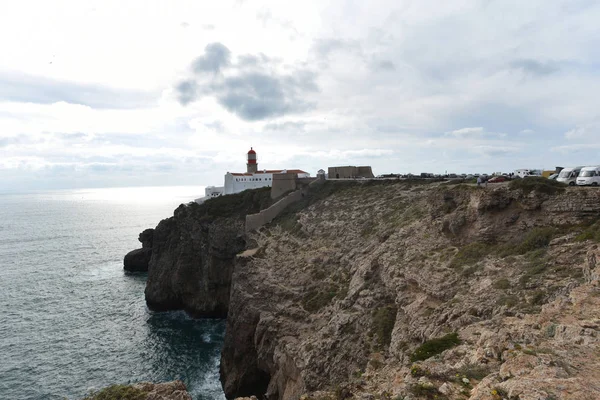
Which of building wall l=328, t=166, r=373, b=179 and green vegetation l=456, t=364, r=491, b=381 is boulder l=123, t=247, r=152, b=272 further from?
green vegetation l=456, t=364, r=491, b=381

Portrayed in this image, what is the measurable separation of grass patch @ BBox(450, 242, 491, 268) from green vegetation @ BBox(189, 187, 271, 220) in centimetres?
3953

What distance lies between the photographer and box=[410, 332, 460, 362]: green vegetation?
14453mm

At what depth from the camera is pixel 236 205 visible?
62.9 metres

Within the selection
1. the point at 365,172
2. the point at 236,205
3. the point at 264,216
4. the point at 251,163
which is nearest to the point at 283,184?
the point at 264,216

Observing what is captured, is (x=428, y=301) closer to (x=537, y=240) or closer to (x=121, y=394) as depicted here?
(x=537, y=240)

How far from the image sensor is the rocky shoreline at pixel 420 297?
1119cm

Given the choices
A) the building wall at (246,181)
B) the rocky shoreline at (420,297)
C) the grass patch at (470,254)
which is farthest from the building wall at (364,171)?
the grass patch at (470,254)

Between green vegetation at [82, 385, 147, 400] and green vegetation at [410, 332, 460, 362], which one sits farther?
green vegetation at [410, 332, 460, 362]

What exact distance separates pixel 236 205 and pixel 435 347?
5125cm

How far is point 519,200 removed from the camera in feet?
76.4

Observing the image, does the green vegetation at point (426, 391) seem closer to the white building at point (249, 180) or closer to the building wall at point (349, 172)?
the building wall at point (349, 172)

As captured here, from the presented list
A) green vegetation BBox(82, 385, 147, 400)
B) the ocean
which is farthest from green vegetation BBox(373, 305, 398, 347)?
the ocean

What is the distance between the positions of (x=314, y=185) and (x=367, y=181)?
8.65 metres

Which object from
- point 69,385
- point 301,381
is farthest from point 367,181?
point 69,385
